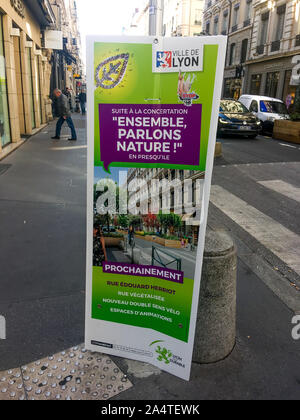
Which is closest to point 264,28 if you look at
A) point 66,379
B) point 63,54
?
point 63,54

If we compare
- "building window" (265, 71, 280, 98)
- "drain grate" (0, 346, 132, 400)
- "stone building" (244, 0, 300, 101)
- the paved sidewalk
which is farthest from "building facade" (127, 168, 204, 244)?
"building window" (265, 71, 280, 98)

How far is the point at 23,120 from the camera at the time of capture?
13.1 m

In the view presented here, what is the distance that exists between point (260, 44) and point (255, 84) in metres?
3.41

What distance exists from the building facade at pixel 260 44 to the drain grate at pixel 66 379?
23186 millimetres

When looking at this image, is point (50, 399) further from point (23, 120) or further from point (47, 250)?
point (23, 120)

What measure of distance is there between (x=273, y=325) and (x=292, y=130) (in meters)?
12.9

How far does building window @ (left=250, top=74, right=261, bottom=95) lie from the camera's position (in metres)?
31.4

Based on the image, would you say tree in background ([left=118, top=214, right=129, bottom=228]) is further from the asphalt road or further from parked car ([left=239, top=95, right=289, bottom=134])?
parked car ([left=239, top=95, right=289, bottom=134])

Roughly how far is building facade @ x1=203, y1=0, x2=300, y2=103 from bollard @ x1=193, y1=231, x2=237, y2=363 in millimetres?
22586

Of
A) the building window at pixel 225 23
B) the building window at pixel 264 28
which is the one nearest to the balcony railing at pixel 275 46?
the building window at pixel 264 28

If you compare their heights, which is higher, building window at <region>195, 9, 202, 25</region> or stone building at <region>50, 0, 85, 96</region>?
building window at <region>195, 9, 202, 25</region>

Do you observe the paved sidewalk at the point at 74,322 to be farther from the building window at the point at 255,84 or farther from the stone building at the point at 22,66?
the building window at the point at 255,84

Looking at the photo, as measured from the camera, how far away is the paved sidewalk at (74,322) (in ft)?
7.78
